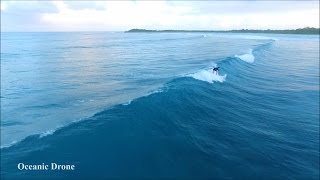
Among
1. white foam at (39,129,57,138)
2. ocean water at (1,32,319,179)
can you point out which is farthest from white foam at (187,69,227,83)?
white foam at (39,129,57,138)

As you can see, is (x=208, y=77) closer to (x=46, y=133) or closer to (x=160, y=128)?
(x=160, y=128)

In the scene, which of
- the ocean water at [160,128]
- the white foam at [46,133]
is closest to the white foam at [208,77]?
the ocean water at [160,128]

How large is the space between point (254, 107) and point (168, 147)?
11948mm

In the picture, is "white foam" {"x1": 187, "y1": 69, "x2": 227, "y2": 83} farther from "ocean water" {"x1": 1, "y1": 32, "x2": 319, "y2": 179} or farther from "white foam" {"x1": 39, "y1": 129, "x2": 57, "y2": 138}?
"white foam" {"x1": 39, "y1": 129, "x2": 57, "y2": 138}

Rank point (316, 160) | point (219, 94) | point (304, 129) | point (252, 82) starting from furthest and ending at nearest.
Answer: point (252, 82)
point (219, 94)
point (304, 129)
point (316, 160)

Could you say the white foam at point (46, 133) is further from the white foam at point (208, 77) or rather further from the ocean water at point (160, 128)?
the white foam at point (208, 77)

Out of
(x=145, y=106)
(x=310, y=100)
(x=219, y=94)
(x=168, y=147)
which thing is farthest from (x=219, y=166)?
(x=310, y=100)

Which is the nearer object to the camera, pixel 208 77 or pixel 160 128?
pixel 160 128

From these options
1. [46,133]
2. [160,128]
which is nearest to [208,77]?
[160,128]

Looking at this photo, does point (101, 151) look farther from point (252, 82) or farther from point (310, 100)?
point (252, 82)

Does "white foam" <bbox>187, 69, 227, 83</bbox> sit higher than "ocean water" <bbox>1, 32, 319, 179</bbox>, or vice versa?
"white foam" <bbox>187, 69, 227, 83</bbox>

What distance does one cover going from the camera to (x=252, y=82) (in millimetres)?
A: 37719

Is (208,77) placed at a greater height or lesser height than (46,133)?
greater

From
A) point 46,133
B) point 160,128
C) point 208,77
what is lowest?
point 160,128
